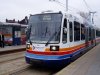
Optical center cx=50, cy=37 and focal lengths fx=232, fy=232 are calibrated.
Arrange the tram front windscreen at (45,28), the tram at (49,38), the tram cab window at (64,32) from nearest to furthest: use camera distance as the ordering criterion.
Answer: the tram at (49,38) < the tram front windscreen at (45,28) < the tram cab window at (64,32)

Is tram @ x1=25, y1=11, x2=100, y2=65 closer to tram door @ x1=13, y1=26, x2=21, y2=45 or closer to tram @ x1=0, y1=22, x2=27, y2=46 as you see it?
tram @ x1=0, y1=22, x2=27, y2=46

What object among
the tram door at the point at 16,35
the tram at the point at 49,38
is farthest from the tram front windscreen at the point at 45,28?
the tram door at the point at 16,35

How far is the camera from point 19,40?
1204 inches

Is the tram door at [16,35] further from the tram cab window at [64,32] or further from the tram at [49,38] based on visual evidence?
the tram cab window at [64,32]

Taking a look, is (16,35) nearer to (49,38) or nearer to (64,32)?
(64,32)

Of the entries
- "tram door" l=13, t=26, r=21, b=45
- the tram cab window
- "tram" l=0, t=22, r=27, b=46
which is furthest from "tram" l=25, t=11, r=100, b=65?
"tram door" l=13, t=26, r=21, b=45

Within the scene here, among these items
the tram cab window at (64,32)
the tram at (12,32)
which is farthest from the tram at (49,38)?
the tram at (12,32)

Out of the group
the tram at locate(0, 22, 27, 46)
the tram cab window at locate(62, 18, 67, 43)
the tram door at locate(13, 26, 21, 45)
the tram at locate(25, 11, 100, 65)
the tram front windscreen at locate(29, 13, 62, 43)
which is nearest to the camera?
the tram at locate(25, 11, 100, 65)

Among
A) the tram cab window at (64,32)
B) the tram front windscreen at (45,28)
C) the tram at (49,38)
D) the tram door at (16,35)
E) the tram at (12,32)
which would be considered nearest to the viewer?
the tram at (49,38)

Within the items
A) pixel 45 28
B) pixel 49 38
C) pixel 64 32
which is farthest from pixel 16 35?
pixel 49 38

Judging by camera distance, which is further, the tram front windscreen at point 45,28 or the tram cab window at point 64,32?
the tram cab window at point 64,32

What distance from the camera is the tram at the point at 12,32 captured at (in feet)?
91.7

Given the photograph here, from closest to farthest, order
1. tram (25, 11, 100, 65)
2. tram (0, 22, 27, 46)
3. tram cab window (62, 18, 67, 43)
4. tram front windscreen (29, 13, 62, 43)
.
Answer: tram (25, 11, 100, 65)
tram front windscreen (29, 13, 62, 43)
tram cab window (62, 18, 67, 43)
tram (0, 22, 27, 46)

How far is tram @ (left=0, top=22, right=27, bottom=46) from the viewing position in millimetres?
27938
